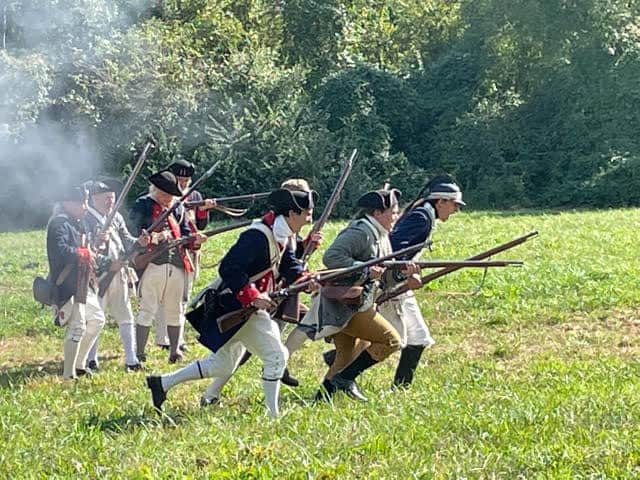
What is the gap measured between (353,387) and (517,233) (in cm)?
1412

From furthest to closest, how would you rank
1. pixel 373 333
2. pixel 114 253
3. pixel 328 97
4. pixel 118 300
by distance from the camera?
pixel 328 97, pixel 118 300, pixel 114 253, pixel 373 333

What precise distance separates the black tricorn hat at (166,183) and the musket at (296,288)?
9.40 ft

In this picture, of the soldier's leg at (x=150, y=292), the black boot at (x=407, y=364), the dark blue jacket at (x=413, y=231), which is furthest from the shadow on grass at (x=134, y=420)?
the soldier's leg at (x=150, y=292)

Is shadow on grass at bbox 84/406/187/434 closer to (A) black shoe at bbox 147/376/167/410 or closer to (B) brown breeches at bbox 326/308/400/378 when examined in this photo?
(A) black shoe at bbox 147/376/167/410

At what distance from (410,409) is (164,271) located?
160 inches

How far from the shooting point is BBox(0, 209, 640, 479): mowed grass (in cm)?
610

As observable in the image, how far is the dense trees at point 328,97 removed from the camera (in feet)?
102

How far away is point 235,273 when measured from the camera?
7.52m

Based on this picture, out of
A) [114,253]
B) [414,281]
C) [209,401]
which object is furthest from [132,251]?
[414,281]

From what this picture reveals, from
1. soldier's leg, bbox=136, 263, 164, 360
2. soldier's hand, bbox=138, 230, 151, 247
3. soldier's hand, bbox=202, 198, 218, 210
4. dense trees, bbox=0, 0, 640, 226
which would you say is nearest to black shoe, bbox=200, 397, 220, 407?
soldier's hand, bbox=138, 230, 151, 247

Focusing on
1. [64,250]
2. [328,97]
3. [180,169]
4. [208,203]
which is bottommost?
[328,97]

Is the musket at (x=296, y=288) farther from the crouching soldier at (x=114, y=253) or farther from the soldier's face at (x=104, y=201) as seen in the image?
the soldier's face at (x=104, y=201)

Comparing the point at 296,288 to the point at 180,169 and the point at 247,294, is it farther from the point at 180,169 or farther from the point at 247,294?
the point at 180,169

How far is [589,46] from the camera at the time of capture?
34.2 metres
